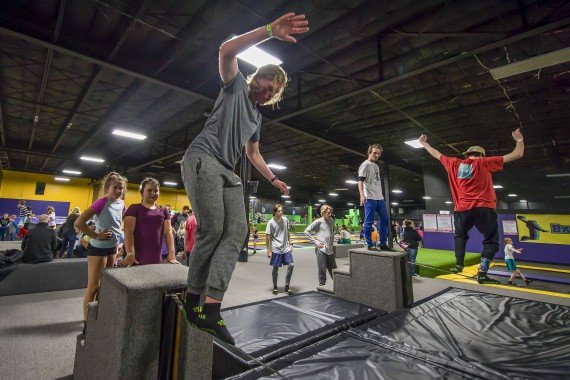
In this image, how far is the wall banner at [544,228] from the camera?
9266mm

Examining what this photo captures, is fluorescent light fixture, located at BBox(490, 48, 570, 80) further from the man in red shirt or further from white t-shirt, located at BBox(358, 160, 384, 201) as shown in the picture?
white t-shirt, located at BBox(358, 160, 384, 201)

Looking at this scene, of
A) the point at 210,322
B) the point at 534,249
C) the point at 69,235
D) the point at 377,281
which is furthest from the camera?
the point at 534,249

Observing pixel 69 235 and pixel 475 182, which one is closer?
pixel 475 182

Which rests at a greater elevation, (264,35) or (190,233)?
(264,35)

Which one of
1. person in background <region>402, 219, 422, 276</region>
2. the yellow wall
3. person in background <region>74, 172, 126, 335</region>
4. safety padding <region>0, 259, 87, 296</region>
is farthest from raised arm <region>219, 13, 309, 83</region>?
the yellow wall

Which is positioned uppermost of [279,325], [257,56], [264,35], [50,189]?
[257,56]

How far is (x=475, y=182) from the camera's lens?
9.73 feet

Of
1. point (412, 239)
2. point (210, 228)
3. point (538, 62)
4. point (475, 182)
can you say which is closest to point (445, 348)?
point (475, 182)

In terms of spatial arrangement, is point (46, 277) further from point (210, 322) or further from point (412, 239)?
point (412, 239)

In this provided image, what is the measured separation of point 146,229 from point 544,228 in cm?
1289

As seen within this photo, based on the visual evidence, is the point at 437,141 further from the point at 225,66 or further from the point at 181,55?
the point at 225,66

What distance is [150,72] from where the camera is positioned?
5.40m

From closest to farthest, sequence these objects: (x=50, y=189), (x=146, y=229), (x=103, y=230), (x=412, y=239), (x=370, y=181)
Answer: (x=146, y=229)
(x=103, y=230)
(x=370, y=181)
(x=412, y=239)
(x=50, y=189)

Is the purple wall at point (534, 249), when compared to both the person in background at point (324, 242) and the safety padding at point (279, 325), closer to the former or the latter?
A: the person in background at point (324, 242)
